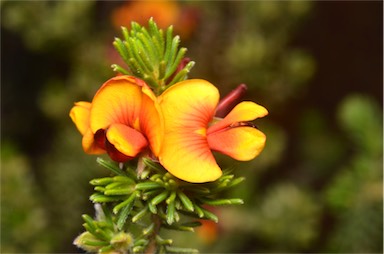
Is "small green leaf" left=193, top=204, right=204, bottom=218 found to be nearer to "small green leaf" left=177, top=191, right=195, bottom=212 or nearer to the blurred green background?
"small green leaf" left=177, top=191, right=195, bottom=212

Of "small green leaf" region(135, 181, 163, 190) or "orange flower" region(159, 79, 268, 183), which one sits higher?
"orange flower" region(159, 79, 268, 183)

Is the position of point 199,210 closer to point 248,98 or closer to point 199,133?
point 199,133

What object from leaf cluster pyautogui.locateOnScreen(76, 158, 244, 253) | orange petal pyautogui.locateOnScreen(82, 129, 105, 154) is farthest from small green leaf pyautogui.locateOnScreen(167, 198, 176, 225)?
orange petal pyautogui.locateOnScreen(82, 129, 105, 154)

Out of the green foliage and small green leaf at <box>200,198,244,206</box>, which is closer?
small green leaf at <box>200,198,244,206</box>

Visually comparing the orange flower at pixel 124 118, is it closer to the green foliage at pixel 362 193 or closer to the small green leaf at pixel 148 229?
the small green leaf at pixel 148 229

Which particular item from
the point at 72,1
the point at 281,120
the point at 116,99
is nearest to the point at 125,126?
the point at 116,99

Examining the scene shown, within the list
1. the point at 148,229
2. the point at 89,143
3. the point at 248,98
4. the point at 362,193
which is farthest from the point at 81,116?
the point at 248,98

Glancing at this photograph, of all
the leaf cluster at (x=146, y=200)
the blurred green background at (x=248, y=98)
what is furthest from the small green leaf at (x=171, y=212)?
the blurred green background at (x=248, y=98)
